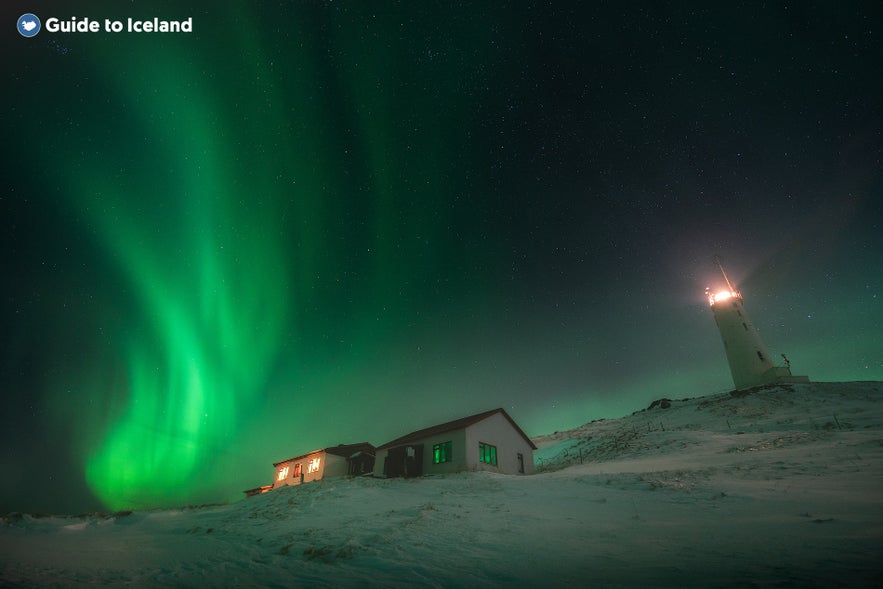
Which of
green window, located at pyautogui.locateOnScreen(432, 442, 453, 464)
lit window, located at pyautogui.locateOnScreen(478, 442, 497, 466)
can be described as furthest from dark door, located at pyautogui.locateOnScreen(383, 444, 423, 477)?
lit window, located at pyautogui.locateOnScreen(478, 442, 497, 466)

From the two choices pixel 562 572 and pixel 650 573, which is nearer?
pixel 650 573

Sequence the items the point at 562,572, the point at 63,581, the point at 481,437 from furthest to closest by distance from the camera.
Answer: the point at 481,437 → the point at 63,581 → the point at 562,572

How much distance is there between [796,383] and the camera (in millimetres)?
42500

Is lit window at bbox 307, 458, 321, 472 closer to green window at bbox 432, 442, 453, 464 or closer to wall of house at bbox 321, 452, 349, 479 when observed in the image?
wall of house at bbox 321, 452, 349, 479

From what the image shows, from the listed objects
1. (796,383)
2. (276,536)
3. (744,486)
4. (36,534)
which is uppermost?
(796,383)

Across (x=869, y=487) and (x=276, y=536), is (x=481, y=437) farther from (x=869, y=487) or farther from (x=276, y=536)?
(x=869, y=487)

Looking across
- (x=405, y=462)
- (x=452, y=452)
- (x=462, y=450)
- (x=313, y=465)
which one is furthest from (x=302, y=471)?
(x=462, y=450)

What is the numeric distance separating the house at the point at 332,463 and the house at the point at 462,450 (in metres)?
7.72

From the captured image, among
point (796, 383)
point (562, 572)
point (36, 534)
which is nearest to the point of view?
point (562, 572)

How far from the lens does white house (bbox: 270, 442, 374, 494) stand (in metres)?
40.2

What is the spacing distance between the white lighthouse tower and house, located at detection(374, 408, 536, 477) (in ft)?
113

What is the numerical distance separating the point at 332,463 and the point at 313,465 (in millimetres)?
3103

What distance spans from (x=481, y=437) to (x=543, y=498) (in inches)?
617

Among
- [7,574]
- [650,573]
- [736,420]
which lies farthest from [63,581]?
[736,420]
